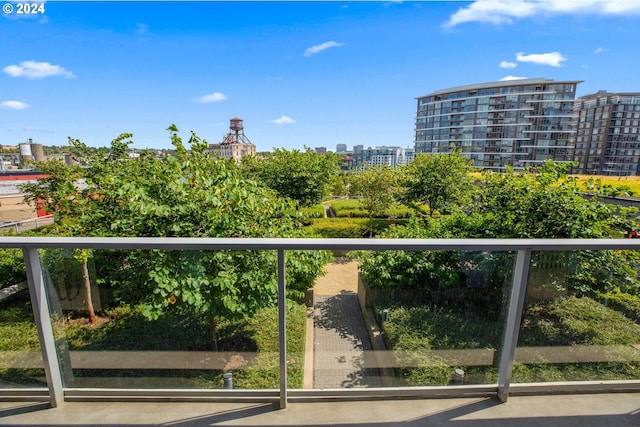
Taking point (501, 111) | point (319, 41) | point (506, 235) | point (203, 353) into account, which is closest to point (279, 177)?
point (506, 235)

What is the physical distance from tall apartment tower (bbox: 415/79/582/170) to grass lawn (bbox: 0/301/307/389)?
248ft

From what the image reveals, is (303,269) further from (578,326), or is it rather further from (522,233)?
(522,233)

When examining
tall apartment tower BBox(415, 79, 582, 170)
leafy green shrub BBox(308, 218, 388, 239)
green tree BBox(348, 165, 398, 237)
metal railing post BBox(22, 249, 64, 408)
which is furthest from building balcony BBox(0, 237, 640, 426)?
tall apartment tower BBox(415, 79, 582, 170)

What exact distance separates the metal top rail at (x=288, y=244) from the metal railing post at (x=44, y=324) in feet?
0.36

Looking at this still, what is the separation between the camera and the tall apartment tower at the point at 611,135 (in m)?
82.0

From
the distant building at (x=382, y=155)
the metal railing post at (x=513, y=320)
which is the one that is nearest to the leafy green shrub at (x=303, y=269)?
the metal railing post at (x=513, y=320)

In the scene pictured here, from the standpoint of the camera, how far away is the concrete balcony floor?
167 centimetres

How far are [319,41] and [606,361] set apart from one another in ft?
147

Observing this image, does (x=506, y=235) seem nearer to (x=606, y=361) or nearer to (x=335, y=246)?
(x=606, y=361)

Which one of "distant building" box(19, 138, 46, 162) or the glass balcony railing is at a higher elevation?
"distant building" box(19, 138, 46, 162)

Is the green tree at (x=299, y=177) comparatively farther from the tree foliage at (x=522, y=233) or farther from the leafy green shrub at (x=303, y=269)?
the leafy green shrub at (x=303, y=269)

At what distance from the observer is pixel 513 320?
1.74m

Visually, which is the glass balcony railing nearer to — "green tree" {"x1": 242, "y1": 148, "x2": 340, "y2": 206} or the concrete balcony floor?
the concrete balcony floor

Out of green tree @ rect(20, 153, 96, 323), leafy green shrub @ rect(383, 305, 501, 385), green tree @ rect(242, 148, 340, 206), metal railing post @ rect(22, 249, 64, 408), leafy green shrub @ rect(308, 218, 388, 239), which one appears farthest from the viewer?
green tree @ rect(242, 148, 340, 206)
